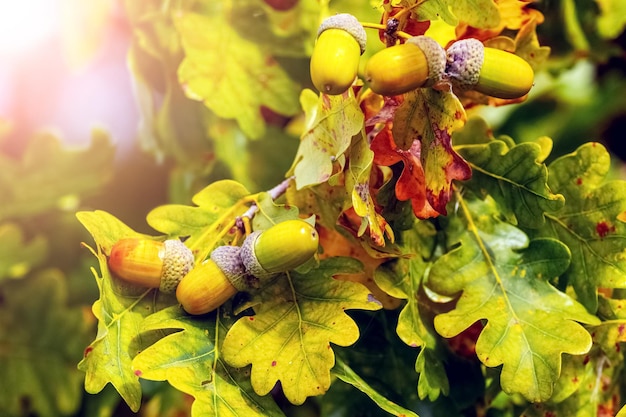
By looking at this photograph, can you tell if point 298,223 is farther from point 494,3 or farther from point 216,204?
point 494,3

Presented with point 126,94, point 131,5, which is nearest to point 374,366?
point 131,5

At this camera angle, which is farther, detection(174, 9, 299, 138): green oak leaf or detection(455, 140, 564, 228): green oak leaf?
detection(174, 9, 299, 138): green oak leaf

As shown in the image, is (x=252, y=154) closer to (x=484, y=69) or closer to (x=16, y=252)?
(x=16, y=252)

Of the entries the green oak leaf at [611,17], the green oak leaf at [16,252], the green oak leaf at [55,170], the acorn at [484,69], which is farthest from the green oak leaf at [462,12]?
the green oak leaf at [16,252]

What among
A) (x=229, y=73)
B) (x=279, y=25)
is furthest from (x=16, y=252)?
(x=279, y=25)

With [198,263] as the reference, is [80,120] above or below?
below

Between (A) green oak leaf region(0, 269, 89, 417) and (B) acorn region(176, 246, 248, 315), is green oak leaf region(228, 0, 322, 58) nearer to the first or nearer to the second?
(B) acorn region(176, 246, 248, 315)

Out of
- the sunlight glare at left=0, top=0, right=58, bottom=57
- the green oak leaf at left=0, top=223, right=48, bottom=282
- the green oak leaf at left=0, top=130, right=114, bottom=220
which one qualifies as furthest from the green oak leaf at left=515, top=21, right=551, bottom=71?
the green oak leaf at left=0, top=223, right=48, bottom=282
